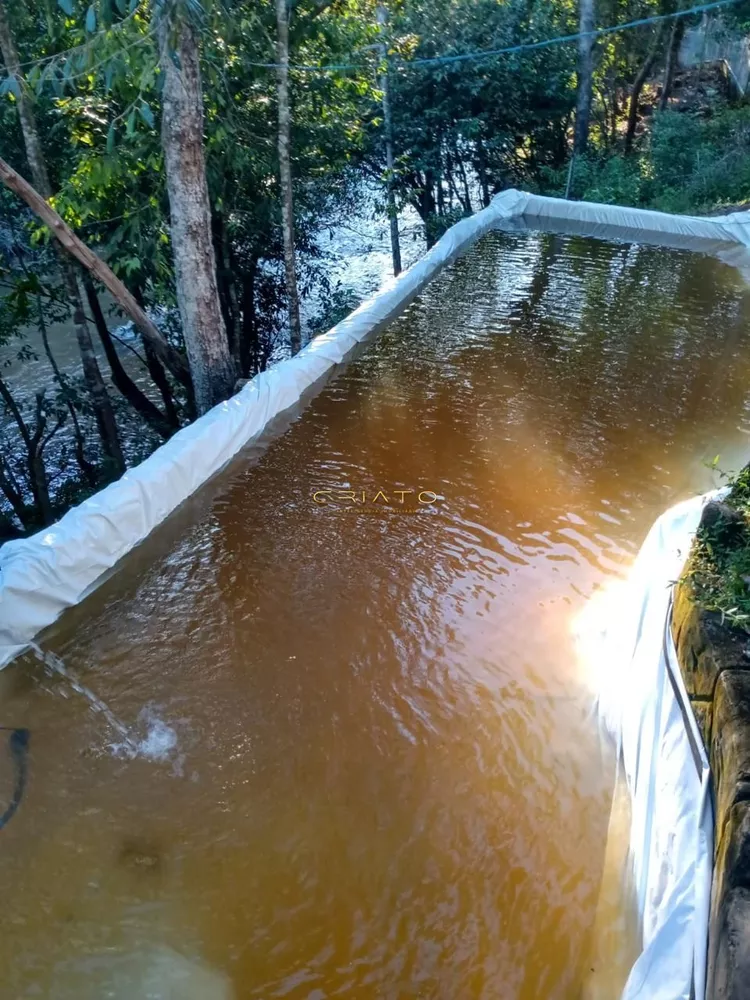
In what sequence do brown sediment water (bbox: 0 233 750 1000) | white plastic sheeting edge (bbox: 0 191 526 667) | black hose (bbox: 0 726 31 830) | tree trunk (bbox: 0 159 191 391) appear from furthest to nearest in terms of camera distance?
tree trunk (bbox: 0 159 191 391)
white plastic sheeting edge (bbox: 0 191 526 667)
black hose (bbox: 0 726 31 830)
brown sediment water (bbox: 0 233 750 1000)

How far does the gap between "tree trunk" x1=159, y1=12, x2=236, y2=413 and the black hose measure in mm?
2984

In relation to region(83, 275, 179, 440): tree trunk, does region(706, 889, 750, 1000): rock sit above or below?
above

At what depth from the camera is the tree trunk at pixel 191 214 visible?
4.25 metres

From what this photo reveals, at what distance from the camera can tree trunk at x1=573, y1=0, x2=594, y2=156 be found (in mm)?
9977

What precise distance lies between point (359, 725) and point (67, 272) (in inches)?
165

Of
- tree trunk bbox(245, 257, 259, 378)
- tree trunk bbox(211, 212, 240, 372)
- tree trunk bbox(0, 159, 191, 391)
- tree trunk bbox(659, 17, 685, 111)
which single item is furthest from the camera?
tree trunk bbox(659, 17, 685, 111)

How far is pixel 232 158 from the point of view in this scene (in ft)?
18.9

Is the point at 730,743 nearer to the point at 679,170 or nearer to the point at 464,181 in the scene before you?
the point at 679,170

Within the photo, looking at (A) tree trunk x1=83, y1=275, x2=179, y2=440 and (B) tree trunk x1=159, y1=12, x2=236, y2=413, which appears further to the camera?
(A) tree trunk x1=83, y1=275, x2=179, y2=440

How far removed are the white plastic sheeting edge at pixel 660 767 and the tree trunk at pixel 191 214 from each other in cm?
319

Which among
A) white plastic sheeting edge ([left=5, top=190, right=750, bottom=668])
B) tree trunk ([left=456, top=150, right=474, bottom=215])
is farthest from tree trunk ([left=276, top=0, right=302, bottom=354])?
tree trunk ([left=456, top=150, right=474, bottom=215])

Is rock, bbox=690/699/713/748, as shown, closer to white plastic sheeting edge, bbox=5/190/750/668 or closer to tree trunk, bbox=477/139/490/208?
white plastic sheeting edge, bbox=5/190/750/668

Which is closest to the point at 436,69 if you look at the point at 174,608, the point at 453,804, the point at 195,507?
the point at 195,507

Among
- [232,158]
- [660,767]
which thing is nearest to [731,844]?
[660,767]
